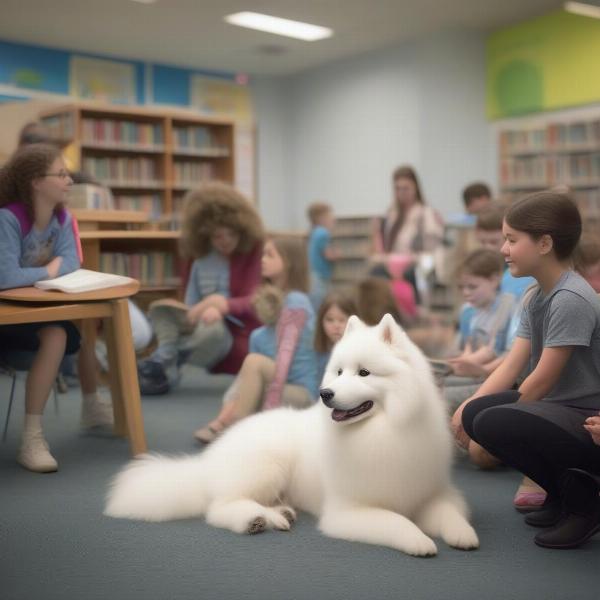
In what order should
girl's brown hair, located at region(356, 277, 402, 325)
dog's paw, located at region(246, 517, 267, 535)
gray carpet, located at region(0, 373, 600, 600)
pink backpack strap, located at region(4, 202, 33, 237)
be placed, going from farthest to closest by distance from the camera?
1. girl's brown hair, located at region(356, 277, 402, 325)
2. pink backpack strap, located at region(4, 202, 33, 237)
3. dog's paw, located at region(246, 517, 267, 535)
4. gray carpet, located at region(0, 373, 600, 600)

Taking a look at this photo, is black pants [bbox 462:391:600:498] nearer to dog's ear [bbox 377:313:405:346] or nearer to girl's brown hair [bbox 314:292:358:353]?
dog's ear [bbox 377:313:405:346]

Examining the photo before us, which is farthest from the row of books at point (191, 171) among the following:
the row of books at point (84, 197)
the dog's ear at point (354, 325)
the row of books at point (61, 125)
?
the dog's ear at point (354, 325)

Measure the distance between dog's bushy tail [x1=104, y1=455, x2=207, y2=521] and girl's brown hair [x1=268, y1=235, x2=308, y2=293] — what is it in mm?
1474

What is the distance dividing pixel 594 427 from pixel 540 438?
5.7 inches

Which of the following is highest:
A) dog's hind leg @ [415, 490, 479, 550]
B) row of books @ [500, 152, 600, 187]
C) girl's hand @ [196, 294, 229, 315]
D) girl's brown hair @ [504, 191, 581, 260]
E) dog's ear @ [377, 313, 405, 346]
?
row of books @ [500, 152, 600, 187]

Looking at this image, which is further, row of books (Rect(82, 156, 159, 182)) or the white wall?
the white wall

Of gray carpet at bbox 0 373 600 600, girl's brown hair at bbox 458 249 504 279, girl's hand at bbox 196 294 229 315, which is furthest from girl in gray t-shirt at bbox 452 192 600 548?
girl's hand at bbox 196 294 229 315

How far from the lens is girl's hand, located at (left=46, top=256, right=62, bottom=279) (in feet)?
9.72

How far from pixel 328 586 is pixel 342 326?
1.54 m

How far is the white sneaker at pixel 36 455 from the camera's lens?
9.22ft

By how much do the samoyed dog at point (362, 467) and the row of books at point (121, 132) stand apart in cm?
643

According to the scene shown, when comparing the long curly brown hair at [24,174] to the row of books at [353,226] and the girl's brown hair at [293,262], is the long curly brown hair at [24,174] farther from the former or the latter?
the row of books at [353,226]

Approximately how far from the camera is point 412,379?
2.03 metres

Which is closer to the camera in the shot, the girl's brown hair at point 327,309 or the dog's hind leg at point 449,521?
the dog's hind leg at point 449,521
